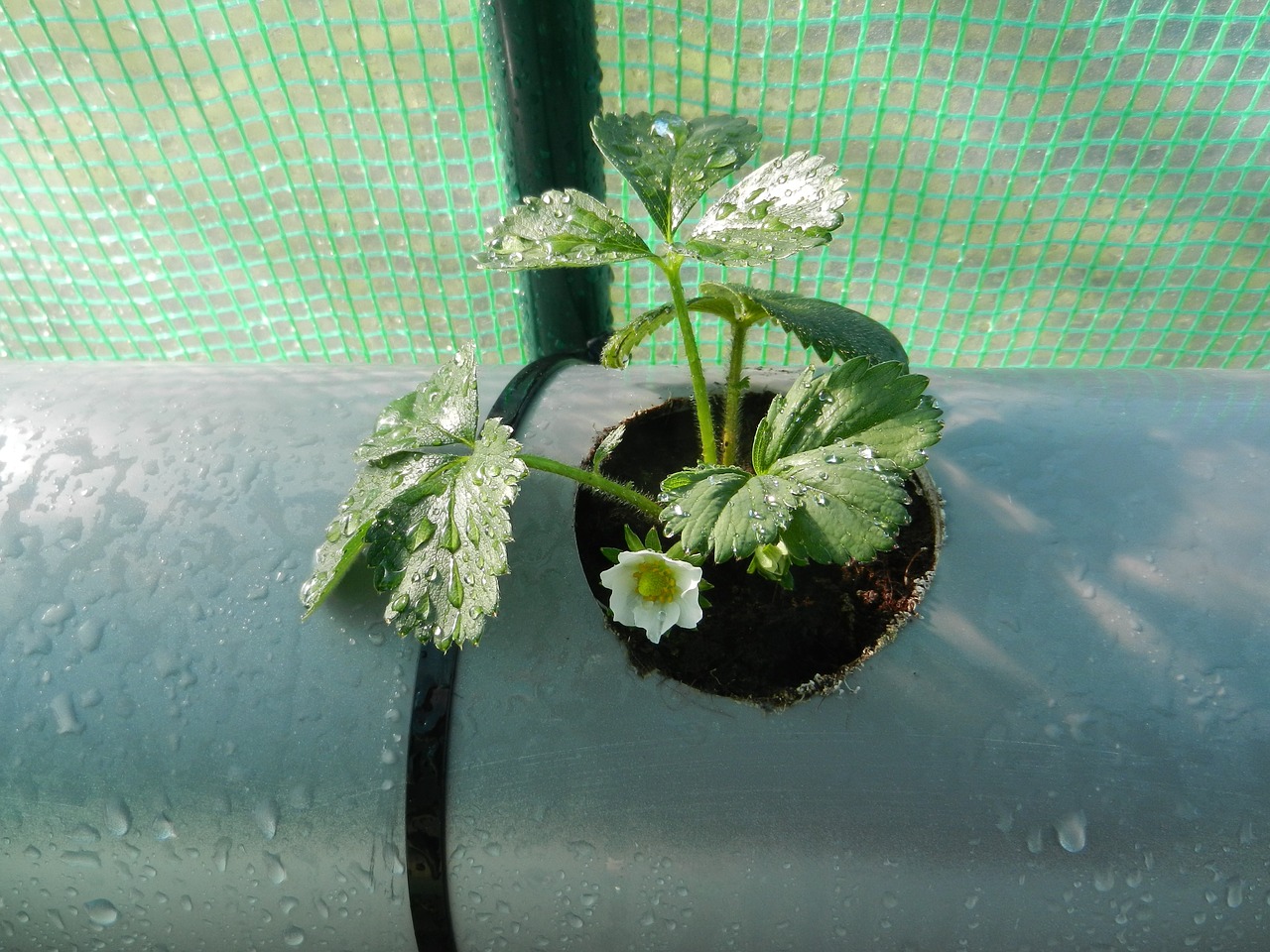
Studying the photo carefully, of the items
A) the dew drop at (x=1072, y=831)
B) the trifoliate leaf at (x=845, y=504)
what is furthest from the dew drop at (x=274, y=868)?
the dew drop at (x=1072, y=831)

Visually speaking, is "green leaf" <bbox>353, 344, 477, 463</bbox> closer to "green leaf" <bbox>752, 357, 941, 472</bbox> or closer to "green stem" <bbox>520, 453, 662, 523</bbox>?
"green stem" <bbox>520, 453, 662, 523</bbox>

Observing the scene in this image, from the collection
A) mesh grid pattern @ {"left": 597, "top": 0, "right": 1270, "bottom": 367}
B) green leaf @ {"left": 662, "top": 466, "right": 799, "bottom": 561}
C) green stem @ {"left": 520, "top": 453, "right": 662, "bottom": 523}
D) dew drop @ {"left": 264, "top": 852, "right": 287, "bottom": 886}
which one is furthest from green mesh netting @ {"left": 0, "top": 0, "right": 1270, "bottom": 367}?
dew drop @ {"left": 264, "top": 852, "right": 287, "bottom": 886}

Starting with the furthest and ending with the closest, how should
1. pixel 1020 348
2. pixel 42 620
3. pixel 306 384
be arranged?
pixel 1020 348
pixel 306 384
pixel 42 620

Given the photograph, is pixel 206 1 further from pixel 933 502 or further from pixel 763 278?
pixel 933 502

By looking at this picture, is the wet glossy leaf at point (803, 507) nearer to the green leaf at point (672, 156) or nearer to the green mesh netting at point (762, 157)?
the green leaf at point (672, 156)

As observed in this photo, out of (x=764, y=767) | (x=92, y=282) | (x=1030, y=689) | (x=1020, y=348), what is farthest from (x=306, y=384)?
(x=1020, y=348)

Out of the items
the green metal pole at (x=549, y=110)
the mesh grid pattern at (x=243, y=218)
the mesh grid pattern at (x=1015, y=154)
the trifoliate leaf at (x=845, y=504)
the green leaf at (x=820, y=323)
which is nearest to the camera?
the trifoliate leaf at (x=845, y=504)

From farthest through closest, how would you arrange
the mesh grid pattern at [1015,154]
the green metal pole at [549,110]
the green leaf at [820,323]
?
the mesh grid pattern at [1015,154], the green metal pole at [549,110], the green leaf at [820,323]
